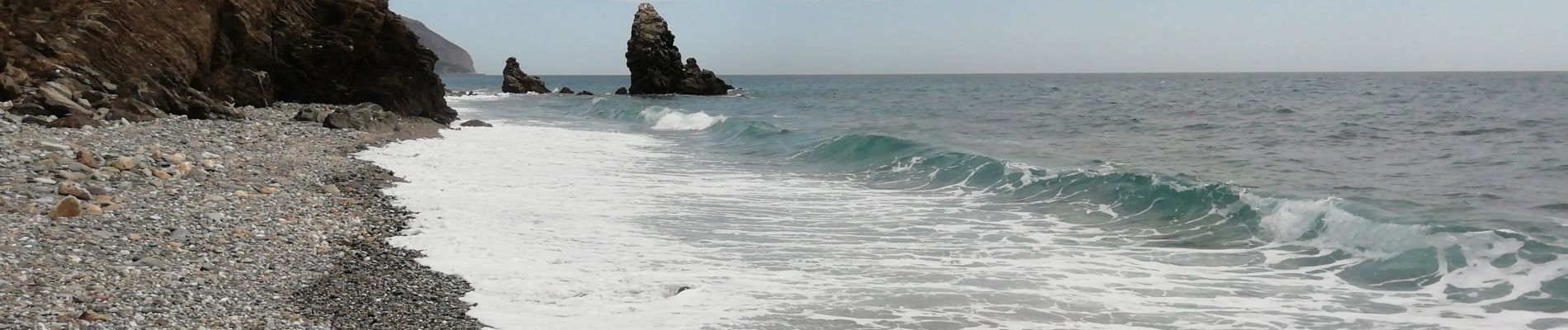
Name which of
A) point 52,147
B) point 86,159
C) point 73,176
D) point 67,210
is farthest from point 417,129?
point 67,210

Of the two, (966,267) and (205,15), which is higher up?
(205,15)

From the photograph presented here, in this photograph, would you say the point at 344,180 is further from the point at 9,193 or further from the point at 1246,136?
the point at 1246,136

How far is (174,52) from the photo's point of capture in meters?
17.1

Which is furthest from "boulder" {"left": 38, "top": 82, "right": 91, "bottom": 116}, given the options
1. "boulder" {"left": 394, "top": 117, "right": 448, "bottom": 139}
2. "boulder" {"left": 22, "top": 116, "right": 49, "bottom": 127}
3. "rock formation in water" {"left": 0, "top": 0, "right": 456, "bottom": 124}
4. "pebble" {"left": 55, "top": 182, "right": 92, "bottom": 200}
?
"boulder" {"left": 394, "top": 117, "right": 448, "bottom": 139}

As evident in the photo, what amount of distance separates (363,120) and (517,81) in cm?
5565

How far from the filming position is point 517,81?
74.1 m

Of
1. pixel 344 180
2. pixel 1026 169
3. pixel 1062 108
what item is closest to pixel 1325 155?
pixel 1026 169

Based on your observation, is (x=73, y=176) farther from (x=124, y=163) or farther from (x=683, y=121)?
(x=683, y=121)

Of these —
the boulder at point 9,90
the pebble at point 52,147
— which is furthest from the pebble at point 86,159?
the boulder at point 9,90

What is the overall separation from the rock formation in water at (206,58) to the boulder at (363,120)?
1.80 metres

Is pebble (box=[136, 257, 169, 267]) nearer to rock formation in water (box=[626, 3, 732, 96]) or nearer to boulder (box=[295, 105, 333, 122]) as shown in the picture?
boulder (box=[295, 105, 333, 122])

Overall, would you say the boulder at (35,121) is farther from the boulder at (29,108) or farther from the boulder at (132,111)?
the boulder at (132,111)

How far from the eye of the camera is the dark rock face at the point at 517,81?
2897 inches

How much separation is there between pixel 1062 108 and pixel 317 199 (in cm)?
3710
